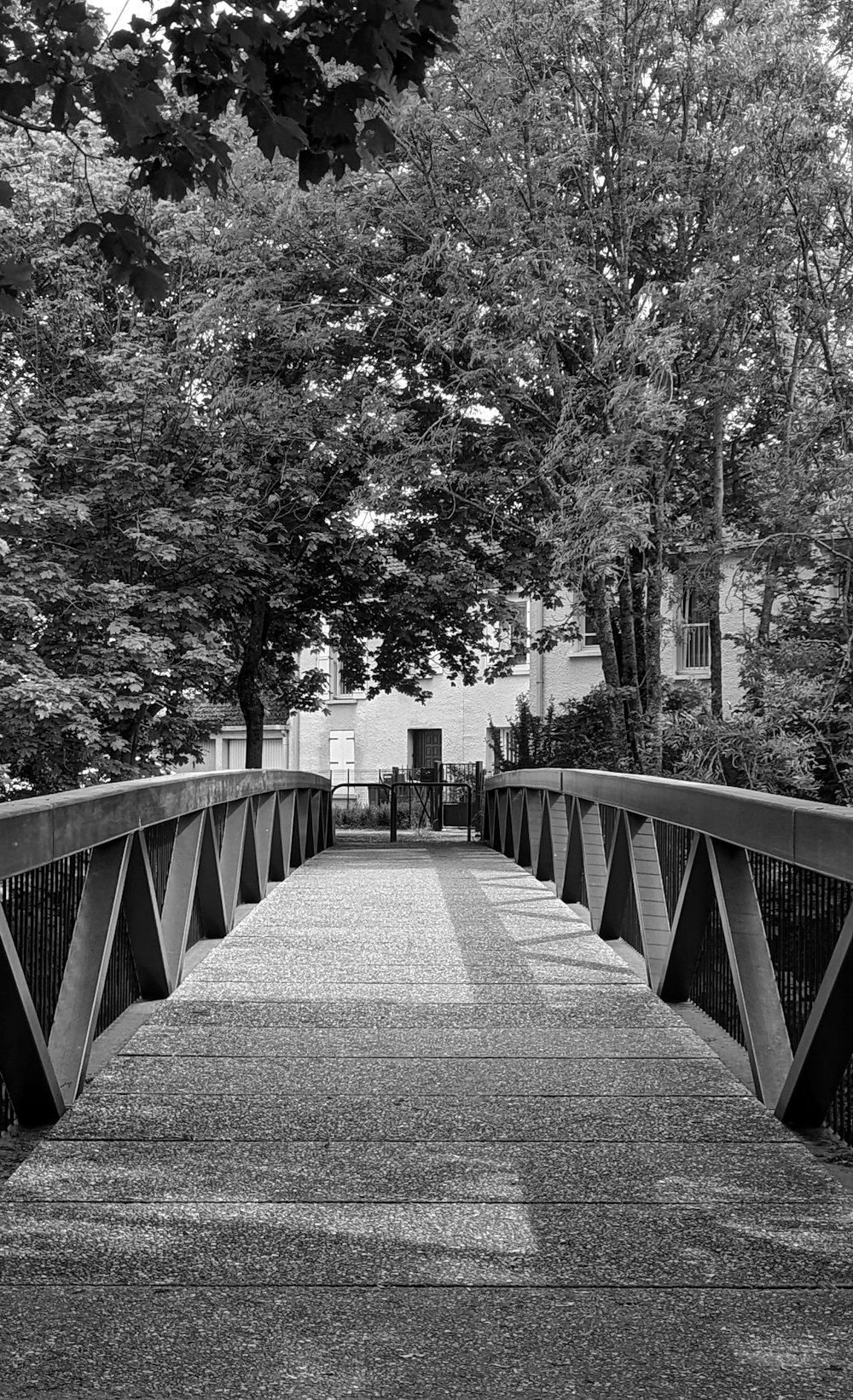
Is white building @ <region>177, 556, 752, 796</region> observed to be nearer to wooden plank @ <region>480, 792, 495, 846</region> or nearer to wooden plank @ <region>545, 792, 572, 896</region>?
wooden plank @ <region>480, 792, 495, 846</region>

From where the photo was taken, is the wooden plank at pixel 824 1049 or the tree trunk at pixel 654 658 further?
the tree trunk at pixel 654 658

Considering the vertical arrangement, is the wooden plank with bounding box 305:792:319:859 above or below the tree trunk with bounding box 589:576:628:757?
below

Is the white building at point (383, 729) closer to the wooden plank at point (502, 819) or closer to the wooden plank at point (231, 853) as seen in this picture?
the wooden plank at point (502, 819)

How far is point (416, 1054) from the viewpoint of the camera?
14.9ft

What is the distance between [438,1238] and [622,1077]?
151cm

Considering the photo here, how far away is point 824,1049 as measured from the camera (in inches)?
127

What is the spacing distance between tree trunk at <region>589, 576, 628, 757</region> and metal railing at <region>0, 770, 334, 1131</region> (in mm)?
10236

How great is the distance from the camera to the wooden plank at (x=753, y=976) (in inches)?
148

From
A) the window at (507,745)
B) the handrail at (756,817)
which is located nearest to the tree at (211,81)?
the handrail at (756,817)

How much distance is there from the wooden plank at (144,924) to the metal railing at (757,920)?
177 centimetres

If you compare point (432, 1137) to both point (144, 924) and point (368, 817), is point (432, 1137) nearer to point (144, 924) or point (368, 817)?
point (144, 924)

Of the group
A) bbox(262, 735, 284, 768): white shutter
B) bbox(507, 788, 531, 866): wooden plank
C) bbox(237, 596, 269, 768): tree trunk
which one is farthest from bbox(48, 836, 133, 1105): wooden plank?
bbox(262, 735, 284, 768): white shutter

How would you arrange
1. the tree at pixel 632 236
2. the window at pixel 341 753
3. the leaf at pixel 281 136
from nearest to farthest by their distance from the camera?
the leaf at pixel 281 136, the tree at pixel 632 236, the window at pixel 341 753

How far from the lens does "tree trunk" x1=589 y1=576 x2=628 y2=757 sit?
1628 centimetres
